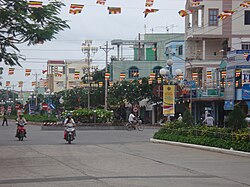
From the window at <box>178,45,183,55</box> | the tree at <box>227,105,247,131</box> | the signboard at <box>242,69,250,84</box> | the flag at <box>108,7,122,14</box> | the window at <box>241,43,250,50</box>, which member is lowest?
the tree at <box>227,105,247,131</box>

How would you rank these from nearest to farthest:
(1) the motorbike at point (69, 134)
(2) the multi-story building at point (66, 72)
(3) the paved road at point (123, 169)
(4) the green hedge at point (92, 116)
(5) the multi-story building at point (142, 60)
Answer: (3) the paved road at point (123, 169)
(1) the motorbike at point (69, 134)
(4) the green hedge at point (92, 116)
(5) the multi-story building at point (142, 60)
(2) the multi-story building at point (66, 72)

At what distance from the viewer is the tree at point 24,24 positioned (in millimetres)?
17594

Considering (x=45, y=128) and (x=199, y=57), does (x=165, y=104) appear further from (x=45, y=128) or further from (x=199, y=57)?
(x=199, y=57)

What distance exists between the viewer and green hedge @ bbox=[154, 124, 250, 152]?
20.8 m

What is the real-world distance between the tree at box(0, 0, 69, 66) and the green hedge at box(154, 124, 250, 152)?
8.26 meters

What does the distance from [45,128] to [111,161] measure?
30005 millimetres

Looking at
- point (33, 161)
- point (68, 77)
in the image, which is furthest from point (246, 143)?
point (68, 77)

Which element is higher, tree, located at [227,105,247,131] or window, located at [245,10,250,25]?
window, located at [245,10,250,25]

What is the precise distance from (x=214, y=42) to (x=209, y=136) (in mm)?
33595

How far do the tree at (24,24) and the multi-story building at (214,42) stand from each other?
35226mm

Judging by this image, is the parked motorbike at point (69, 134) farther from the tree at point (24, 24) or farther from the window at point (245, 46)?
Answer: the window at point (245, 46)

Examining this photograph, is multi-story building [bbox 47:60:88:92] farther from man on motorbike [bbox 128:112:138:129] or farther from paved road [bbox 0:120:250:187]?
paved road [bbox 0:120:250:187]

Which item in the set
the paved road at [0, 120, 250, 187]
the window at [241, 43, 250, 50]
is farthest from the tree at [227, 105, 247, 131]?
the window at [241, 43, 250, 50]

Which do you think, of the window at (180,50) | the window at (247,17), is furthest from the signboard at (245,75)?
the window at (180,50)
